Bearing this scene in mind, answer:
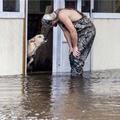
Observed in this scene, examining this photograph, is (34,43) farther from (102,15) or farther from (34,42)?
(102,15)

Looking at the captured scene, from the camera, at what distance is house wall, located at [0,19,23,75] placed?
13586mm

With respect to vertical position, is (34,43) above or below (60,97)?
above

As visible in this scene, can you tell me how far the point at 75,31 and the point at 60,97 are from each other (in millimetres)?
2959

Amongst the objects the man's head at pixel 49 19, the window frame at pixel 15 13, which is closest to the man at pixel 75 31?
the man's head at pixel 49 19

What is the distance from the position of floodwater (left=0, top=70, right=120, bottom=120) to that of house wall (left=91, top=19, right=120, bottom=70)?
1.22m

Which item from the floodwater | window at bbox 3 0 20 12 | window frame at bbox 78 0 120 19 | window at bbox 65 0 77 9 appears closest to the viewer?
the floodwater

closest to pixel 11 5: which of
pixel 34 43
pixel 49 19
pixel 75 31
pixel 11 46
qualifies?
pixel 11 46

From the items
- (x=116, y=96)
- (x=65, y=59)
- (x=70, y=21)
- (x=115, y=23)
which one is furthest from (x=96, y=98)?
(x=115, y=23)

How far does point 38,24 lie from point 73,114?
606 centimetres

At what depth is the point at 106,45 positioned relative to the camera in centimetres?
1538

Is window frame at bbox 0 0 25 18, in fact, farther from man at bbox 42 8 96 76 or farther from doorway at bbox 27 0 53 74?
man at bbox 42 8 96 76

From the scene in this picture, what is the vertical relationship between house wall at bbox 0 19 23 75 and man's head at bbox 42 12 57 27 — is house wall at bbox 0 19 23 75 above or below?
below

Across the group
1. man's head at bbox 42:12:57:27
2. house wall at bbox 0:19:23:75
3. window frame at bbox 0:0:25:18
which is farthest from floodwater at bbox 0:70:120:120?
window frame at bbox 0:0:25:18

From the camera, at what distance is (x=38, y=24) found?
14.5 meters
